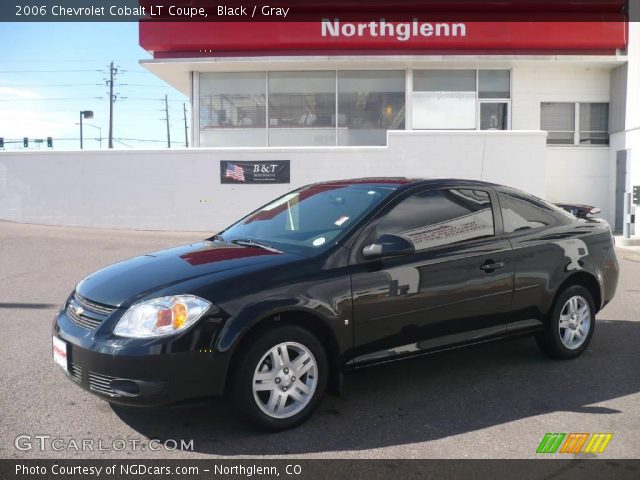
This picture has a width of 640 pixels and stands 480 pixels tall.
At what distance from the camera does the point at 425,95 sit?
17.8 metres

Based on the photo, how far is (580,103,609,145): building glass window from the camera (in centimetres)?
1806

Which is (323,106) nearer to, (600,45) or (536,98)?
(536,98)

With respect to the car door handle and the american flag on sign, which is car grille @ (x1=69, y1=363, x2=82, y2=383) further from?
the american flag on sign

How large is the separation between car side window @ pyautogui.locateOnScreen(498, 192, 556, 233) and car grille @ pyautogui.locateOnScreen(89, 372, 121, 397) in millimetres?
3196

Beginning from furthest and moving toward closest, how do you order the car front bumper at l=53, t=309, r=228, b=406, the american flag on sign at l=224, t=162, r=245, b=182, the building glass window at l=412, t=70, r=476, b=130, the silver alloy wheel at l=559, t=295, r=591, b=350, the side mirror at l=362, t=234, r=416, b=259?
1. the building glass window at l=412, t=70, r=476, b=130
2. the american flag on sign at l=224, t=162, r=245, b=182
3. the silver alloy wheel at l=559, t=295, r=591, b=350
4. the side mirror at l=362, t=234, r=416, b=259
5. the car front bumper at l=53, t=309, r=228, b=406

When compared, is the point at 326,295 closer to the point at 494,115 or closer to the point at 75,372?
the point at 75,372

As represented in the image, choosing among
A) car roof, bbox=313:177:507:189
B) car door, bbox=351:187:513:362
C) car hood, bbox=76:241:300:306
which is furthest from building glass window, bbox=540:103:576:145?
car hood, bbox=76:241:300:306

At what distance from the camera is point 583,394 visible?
460 cm

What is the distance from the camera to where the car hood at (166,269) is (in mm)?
3822

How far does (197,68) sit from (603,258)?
47.0 feet

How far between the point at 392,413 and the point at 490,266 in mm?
1379

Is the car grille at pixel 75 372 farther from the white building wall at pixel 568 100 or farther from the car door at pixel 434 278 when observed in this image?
the white building wall at pixel 568 100

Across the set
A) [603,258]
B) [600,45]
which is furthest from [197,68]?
[603,258]

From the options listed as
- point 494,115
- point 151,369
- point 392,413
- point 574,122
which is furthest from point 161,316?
point 574,122
